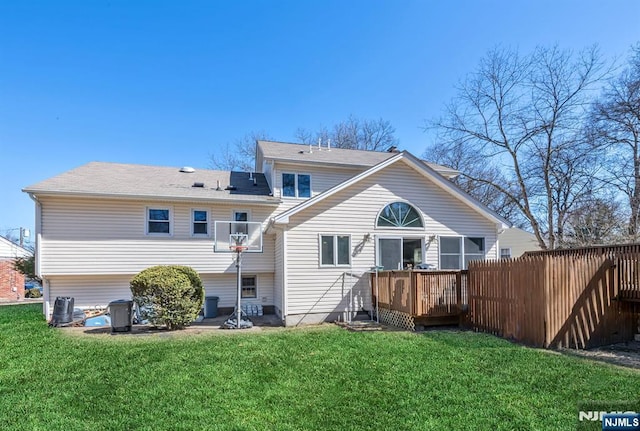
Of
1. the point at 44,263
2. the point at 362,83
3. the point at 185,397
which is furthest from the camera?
the point at 362,83

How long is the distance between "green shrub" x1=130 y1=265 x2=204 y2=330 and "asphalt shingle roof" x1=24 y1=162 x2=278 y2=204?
3265mm

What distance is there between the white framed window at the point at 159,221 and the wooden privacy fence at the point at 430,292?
7841mm

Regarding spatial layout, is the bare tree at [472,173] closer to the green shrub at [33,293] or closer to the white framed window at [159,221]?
the white framed window at [159,221]

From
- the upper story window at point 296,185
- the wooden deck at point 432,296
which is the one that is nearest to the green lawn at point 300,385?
the wooden deck at point 432,296

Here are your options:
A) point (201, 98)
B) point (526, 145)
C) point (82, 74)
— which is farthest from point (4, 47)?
point (526, 145)

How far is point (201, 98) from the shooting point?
18.3 m

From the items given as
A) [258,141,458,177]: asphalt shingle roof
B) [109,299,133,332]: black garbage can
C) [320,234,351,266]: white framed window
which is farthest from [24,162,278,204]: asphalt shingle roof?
[109,299,133,332]: black garbage can

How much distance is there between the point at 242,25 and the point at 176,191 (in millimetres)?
6872

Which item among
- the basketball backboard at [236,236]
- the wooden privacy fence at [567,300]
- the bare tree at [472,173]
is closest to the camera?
the wooden privacy fence at [567,300]

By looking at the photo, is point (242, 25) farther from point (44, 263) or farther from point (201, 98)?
point (44, 263)

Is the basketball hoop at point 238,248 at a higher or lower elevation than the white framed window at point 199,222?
lower

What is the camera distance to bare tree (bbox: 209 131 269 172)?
2784 cm

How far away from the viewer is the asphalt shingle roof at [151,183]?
1083cm

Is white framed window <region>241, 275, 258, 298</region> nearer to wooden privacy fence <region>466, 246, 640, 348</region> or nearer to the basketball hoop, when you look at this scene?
the basketball hoop
